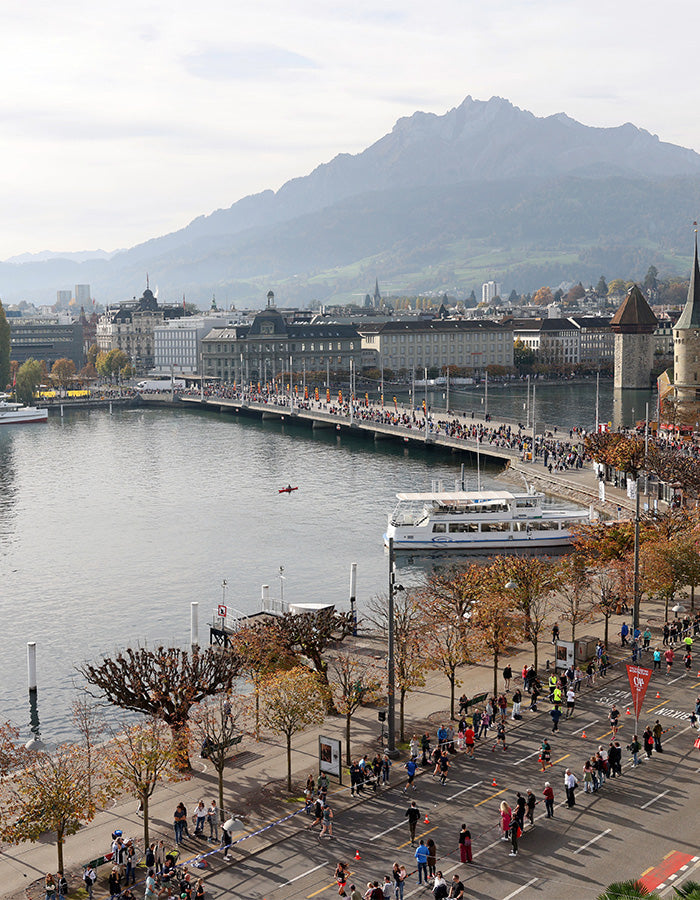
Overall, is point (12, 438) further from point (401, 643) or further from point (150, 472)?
point (401, 643)

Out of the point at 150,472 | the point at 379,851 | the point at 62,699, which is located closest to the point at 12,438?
the point at 150,472

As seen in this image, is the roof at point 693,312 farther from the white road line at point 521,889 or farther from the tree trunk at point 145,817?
the tree trunk at point 145,817

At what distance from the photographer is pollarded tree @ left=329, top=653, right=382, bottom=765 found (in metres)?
33.1

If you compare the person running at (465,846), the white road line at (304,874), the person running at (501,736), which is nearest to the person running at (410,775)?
the person running at (501,736)

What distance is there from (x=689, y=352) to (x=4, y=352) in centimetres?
11445

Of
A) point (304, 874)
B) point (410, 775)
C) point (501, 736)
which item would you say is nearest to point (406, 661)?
point (501, 736)

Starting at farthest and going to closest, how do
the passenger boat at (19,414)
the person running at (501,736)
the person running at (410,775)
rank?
the passenger boat at (19,414), the person running at (501,736), the person running at (410,775)

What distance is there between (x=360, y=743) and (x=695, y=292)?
368ft

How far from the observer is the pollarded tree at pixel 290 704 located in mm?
30719

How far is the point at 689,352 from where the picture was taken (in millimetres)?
129875

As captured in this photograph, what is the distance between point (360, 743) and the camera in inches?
1336

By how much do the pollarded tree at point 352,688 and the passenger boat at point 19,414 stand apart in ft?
433

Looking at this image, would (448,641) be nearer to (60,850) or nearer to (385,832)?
(385,832)

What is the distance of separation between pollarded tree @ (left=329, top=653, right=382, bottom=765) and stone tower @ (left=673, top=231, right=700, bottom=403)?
3850 inches
